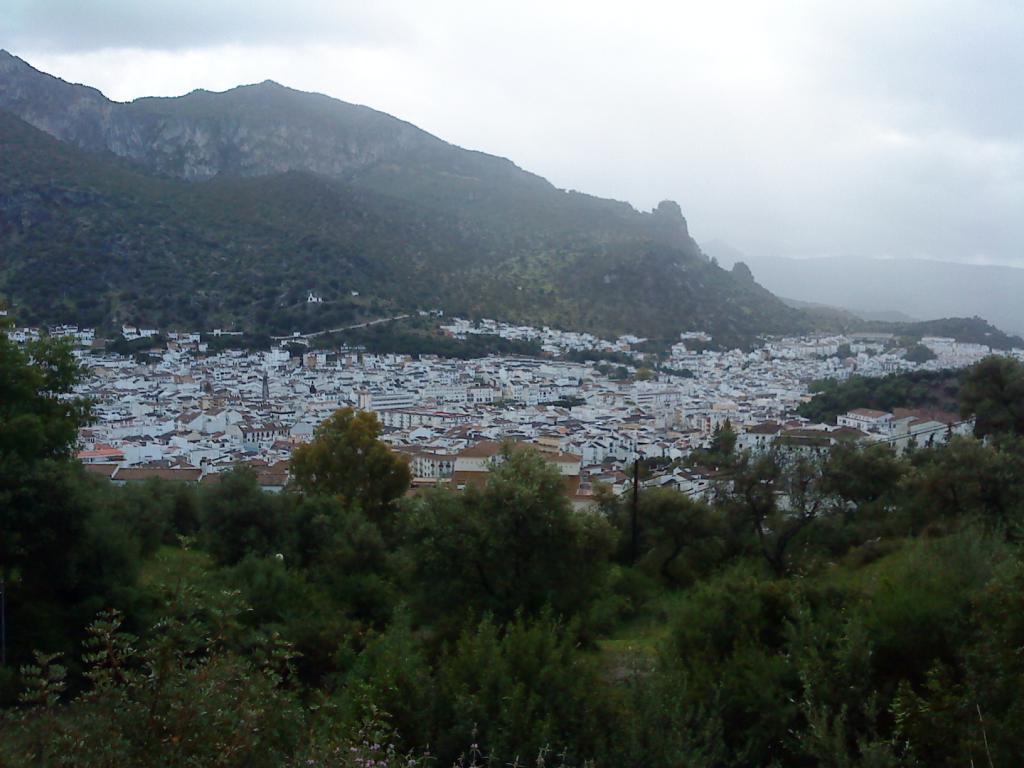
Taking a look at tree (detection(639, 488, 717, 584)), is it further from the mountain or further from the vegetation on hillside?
the mountain

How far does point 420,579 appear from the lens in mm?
8164

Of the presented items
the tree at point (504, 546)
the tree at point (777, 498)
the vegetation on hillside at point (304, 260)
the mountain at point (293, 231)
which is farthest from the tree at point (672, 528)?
the mountain at point (293, 231)

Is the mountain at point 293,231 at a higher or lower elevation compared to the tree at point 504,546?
higher

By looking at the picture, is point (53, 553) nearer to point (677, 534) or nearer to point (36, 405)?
point (36, 405)

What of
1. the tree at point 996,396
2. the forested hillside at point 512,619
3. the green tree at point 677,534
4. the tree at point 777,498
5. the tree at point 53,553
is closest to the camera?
the forested hillside at point 512,619

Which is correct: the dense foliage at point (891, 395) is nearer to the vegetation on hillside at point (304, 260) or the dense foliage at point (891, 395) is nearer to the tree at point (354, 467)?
the tree at point (354, 467)

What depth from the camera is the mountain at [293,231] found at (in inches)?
2213

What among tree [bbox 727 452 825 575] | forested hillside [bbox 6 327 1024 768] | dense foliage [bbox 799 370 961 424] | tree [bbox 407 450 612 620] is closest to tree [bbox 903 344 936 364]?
dense foliage [bbox 799 370 961 424]

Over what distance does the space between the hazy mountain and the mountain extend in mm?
35297

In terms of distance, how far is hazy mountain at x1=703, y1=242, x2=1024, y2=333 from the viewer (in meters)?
109

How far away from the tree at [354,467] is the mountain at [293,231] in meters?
39.7

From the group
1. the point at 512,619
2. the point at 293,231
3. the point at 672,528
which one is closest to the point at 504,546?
the point at 512,619

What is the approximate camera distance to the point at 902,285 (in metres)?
147

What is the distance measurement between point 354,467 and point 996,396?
491 inches
